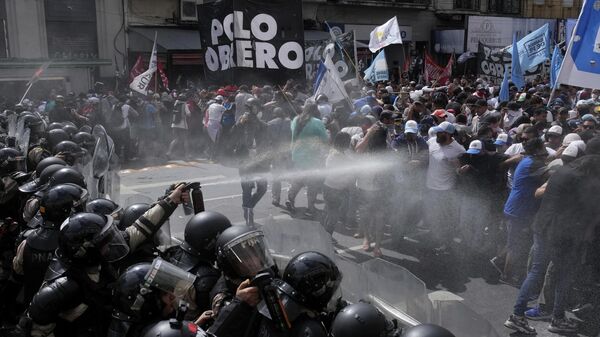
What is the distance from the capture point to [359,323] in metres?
2.58

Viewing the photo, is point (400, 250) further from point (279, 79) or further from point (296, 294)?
point (296, 294)

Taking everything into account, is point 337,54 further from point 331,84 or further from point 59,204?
point 59,204

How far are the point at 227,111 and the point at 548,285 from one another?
8.46 m

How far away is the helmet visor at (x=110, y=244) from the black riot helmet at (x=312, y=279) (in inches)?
43.6

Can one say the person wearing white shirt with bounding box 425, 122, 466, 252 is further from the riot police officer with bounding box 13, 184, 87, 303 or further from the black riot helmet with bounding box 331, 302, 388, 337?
the black riot helmet with bounding box 331, 302, 388, 337

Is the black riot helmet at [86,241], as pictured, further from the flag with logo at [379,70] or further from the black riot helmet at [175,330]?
the flag with logo at [379,70]

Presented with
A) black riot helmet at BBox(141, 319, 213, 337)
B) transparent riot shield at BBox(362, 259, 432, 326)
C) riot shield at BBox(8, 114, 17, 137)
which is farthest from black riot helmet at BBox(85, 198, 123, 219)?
riot shield at BBox(8, 114, 17, 137)

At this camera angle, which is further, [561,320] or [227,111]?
[227,111]

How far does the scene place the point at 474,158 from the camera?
268 inches

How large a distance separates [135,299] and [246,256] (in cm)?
56

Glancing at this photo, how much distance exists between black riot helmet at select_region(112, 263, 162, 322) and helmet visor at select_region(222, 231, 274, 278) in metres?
0.40

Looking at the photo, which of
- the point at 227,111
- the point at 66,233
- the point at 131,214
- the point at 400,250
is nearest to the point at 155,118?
the point at 227,111

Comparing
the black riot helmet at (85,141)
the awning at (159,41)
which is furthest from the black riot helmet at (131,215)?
the awning at (159,41)

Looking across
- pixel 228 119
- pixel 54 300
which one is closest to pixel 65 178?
pixel 54 300
